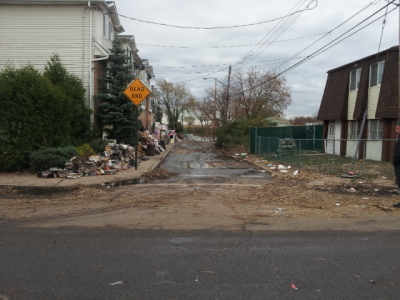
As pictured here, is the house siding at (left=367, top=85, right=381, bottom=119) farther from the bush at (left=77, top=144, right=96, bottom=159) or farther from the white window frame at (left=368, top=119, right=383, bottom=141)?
the bush at (left=77, top=144, right=96, bottom=159)

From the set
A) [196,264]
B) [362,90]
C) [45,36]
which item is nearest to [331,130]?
[362,90]

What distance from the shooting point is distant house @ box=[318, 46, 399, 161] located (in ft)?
57.4

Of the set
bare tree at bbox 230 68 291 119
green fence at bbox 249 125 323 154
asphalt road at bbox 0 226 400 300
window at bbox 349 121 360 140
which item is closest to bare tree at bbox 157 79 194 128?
bare tree at bbox 230 68 291 119

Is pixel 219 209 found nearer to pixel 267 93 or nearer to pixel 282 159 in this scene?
pixel 282 159

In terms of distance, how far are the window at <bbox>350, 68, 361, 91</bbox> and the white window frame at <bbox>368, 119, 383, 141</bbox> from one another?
260 centimetres

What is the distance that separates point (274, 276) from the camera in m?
4.46

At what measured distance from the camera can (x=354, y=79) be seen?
2153 centimetres

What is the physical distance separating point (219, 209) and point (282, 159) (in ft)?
35.9

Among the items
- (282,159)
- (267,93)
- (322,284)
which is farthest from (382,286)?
(267,93)

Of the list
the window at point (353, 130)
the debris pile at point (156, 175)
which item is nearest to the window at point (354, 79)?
the window at point (353, 130)

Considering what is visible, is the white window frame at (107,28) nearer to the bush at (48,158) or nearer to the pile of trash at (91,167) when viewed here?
the pile of trash at (91,167)

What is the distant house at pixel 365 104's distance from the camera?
17.5 m

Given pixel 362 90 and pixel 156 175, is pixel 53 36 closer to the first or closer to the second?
pixel 156 175

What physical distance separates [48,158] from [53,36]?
906cm
